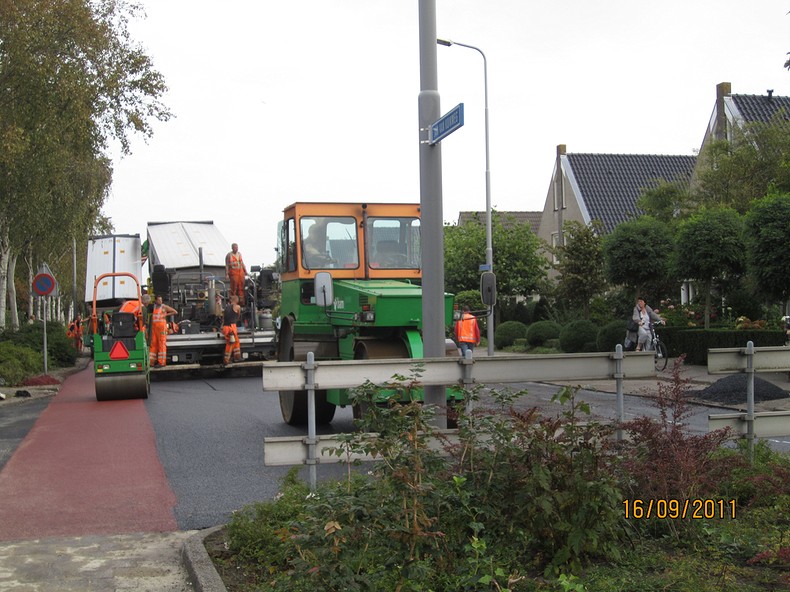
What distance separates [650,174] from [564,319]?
697 inches

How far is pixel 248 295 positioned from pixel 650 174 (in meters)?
31.3

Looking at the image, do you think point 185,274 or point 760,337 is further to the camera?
point 185,274

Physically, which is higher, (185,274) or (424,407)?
(185,274)

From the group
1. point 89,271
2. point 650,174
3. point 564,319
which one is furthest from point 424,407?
point 650,174

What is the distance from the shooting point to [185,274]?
28.4 meters

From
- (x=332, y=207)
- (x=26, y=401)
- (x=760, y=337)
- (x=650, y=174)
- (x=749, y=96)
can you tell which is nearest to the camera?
(x=332, y=207)

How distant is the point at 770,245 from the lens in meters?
22.3

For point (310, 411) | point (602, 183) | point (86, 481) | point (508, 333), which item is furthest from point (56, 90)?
point (602, 183)

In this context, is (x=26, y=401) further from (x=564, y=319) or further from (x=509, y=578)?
(x=564, y=319)

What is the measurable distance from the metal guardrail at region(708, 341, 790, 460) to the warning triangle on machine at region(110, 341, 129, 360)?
13.4 m

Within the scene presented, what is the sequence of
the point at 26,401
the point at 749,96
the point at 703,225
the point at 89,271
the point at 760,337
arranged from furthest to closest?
1. the point at 749,96
2. the point at 89,271
3. the point at 703,225
4. the point at 760,337
5. the point at 26,401

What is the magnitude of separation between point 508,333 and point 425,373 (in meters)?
32.7

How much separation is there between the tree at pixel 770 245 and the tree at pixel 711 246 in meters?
2.89

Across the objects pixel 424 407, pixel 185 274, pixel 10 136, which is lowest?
pixel 424 407
